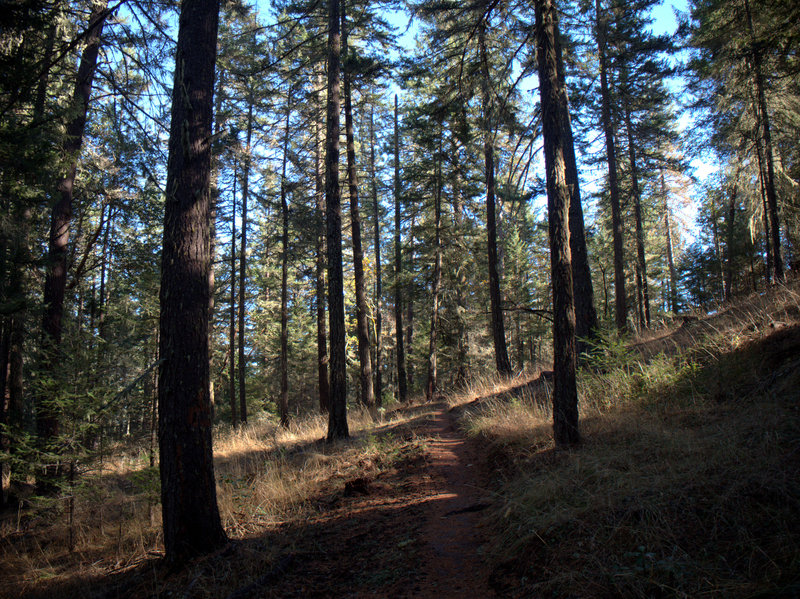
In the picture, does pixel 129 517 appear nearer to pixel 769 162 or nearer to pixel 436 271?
pixel 436 271

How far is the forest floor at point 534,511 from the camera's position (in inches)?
92.4

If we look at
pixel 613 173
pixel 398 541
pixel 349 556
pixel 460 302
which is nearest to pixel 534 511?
pixel 398 541

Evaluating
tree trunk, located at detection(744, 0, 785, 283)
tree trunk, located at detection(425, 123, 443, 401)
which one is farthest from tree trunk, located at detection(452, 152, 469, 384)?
tree trunk, located at detection(744, 0, 785, 283)

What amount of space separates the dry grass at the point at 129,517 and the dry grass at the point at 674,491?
262 cm

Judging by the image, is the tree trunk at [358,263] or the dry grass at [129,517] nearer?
the dry grass at [129,517]

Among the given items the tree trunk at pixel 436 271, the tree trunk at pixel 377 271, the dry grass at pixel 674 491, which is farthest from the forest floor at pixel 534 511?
the tree trunk at pixel 377 271

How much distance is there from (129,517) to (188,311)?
423 centimetres

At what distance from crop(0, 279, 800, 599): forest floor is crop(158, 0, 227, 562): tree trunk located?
1.57 feet

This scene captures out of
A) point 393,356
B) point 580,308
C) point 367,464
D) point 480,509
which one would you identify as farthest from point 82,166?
point 393,356

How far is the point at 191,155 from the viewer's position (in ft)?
14.7

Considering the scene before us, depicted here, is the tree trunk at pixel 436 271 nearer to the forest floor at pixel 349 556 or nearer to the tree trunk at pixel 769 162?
the tree trunk at pixel 769 162

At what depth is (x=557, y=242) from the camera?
5.00 meters

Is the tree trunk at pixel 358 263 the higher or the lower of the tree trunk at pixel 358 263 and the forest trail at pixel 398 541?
the higher

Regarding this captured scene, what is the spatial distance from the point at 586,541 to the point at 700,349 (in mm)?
5168
